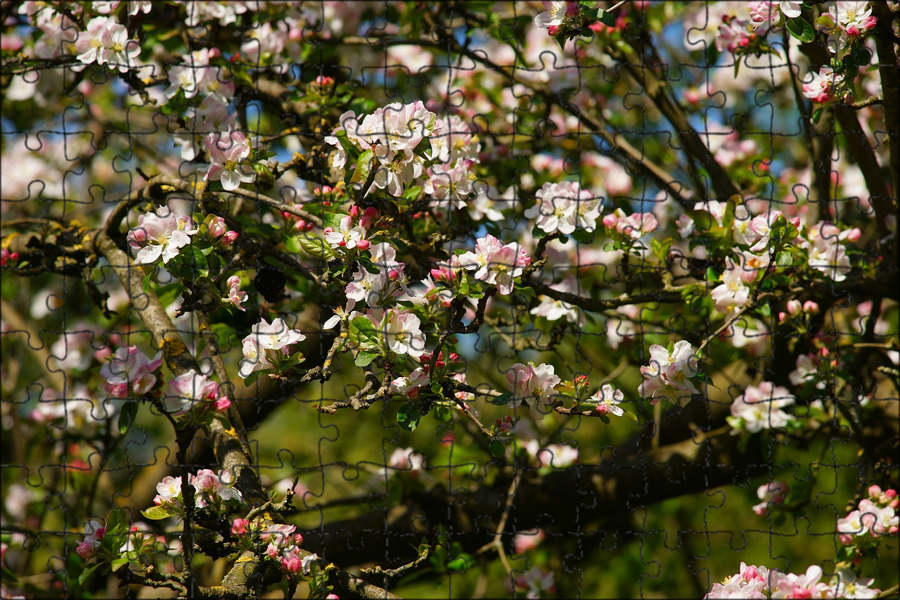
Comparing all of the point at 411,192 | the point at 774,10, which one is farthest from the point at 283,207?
the point at 774,10

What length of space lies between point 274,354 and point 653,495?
998 millimetres

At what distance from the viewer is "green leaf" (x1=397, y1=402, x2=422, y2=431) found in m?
1.17

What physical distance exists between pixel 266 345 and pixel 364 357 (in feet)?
0.51

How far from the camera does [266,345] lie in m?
1.21

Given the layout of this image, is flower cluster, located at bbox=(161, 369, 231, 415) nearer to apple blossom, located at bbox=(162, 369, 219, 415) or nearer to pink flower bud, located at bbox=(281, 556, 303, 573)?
apple blossom, located at bbox=(162, 369, 219, 415)

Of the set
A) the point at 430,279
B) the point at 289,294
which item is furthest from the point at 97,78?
the point at 430,279

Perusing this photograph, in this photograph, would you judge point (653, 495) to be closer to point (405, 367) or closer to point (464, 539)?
point (464, 539)

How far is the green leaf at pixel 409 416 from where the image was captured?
3.85ft

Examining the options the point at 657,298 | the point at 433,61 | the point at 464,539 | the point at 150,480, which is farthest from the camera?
the point at 433,61

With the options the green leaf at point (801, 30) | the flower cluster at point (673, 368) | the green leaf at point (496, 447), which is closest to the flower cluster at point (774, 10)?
the green leaf at point (801, 30)

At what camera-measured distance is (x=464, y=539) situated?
1.81 m

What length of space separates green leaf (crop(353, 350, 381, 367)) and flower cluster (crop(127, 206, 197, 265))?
30 centimetres

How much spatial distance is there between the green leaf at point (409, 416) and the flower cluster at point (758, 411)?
29.9 inches

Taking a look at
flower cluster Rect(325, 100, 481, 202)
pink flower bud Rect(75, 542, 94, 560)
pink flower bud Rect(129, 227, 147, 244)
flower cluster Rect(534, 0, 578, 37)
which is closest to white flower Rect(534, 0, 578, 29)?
flower cluster Rect(534, 0, 578, 37)
